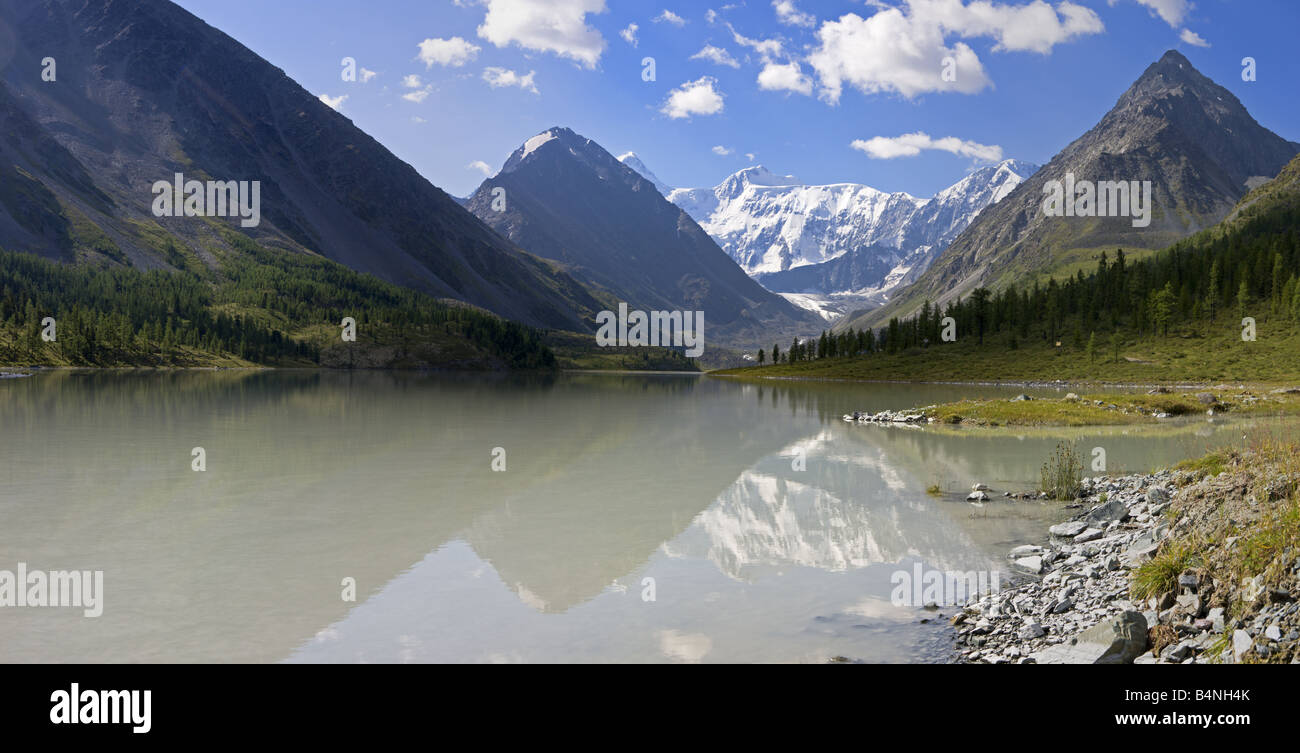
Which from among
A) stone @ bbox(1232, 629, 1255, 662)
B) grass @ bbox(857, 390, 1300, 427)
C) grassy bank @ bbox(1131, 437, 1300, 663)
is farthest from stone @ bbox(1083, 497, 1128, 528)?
grass @ bbox(857, 390, 1300, 427)

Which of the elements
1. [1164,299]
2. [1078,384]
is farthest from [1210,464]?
[1164,299]

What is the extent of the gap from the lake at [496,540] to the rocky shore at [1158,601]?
4.43 ft

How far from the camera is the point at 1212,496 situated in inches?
665

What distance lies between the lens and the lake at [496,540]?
1363 cm

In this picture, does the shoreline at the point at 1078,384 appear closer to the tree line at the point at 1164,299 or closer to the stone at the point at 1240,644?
the tree line at the point at 1164,299

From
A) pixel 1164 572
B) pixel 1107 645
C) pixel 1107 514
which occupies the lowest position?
pixel 1107 514

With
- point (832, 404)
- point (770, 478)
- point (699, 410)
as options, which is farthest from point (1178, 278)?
point (770, 478)

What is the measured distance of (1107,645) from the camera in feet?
37.8

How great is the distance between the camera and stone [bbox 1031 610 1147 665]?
11.4 meters

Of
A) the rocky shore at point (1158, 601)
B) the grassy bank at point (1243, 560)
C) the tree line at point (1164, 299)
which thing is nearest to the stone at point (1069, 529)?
the rocky shore at point (1158, 601)

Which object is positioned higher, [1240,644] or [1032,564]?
[1240,644]

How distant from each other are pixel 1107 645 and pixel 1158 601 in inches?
94.9

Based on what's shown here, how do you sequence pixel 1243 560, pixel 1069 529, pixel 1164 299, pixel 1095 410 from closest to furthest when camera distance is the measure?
pixel 1243 560 < pixel 1069 529 < pixel 1095 410 < pixel 1164 299

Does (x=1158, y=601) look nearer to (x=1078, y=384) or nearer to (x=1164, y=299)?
(x=1078, y=384)
